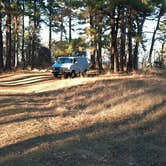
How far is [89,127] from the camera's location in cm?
1370

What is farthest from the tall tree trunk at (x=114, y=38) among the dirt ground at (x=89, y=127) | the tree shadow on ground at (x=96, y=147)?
the tree shadow on ground at (x=96, y=147)

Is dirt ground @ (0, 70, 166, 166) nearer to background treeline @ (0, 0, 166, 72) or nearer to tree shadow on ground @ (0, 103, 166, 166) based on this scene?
tree shadow on ground @ (0, 103, 166, 166)

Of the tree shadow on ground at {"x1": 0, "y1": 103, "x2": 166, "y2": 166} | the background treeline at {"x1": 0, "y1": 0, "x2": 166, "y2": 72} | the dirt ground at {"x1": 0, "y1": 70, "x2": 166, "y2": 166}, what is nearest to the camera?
the tree shadow on ground at {"x1": 0, "y1": 103, "x2": 166, "y2": 166}

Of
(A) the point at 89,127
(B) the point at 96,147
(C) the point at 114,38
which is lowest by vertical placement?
(B) the point at 96,147

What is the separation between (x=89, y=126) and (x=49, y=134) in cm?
176

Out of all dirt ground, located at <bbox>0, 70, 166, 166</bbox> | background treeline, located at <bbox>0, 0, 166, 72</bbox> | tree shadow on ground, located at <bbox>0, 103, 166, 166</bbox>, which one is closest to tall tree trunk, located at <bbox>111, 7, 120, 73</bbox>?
background treeline, located at <bbox>0, 0, 166, 72</bbox>

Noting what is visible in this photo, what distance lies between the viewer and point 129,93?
19.2 meters

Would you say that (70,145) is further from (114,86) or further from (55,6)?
(55,6)

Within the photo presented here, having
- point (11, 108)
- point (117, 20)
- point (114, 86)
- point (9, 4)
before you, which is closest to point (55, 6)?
point (9, 4)

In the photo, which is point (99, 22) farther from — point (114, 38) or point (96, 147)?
point (96, 147)

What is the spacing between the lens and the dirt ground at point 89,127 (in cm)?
1046

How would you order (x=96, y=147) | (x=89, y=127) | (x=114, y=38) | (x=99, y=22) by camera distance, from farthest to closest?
1. (x=99, y=22)
2. (x=114, y=38)
3. (x=89, y=127)
4. (x=96, y=147)

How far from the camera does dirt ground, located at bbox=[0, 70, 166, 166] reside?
10461mm

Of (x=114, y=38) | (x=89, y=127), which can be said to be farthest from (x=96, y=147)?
(x=114, y=38)
